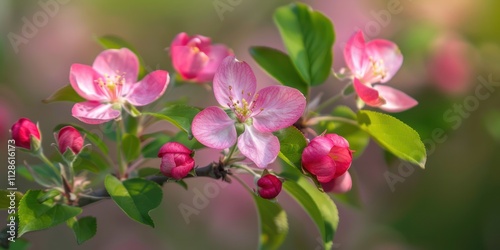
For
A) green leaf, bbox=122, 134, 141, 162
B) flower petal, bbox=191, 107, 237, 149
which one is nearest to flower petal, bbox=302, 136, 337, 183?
flower petal, bbox=191, 107, 237, 149

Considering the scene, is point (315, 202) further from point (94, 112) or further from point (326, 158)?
point (94, 112)

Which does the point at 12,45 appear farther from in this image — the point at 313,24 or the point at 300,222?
the point at 313,24

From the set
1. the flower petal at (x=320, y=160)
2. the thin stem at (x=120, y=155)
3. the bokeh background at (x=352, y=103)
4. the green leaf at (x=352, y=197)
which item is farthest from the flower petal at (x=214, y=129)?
the bokeh background at (x=352, y=103)

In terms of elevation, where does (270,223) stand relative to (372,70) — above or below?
below

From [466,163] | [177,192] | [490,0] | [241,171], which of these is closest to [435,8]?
[490,0]

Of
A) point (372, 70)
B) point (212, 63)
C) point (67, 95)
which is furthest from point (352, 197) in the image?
point (67, 95)

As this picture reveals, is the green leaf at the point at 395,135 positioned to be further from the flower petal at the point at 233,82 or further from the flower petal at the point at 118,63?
the flower petal at the point at 118,63
